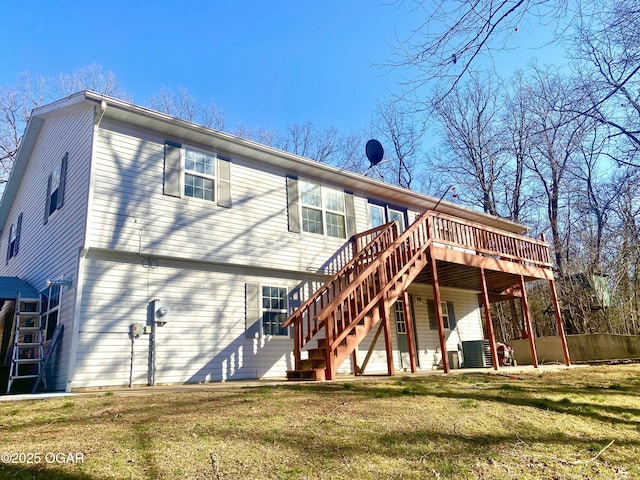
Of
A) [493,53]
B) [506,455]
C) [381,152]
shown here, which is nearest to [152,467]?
[506,455]

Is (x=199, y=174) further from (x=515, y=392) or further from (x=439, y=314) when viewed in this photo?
(x=515, y=392)

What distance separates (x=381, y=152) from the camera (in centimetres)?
1441

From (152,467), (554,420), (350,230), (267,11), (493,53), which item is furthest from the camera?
(350,230)

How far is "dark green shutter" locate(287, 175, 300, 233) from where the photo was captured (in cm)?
1104

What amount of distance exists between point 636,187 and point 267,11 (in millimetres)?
8325

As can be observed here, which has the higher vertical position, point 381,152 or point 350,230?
point 381,152

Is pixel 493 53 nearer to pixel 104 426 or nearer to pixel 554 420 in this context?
pixel 554 420

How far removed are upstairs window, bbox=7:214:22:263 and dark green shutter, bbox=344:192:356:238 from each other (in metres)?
9.45

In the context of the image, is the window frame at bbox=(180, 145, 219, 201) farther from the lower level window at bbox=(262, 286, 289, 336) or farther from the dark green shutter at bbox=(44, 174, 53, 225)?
the dark green shutter at bbox=(44, 174, 53, 225)

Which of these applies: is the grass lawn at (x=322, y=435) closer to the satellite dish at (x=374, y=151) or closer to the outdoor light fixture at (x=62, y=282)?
the outdoor light fixture at (x=62, y=282)

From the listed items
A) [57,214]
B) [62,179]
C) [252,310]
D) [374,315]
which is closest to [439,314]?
[374,315]

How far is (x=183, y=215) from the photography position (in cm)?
930

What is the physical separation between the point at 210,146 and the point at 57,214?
3660 mm

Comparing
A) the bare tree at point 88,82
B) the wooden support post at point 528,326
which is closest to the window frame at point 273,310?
the wooden support post at point 528,326
